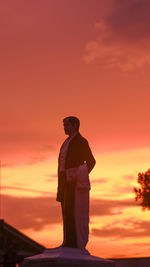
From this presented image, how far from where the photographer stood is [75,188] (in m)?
15.7

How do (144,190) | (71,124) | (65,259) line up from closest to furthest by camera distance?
(65,259), (71,124), (144,190)

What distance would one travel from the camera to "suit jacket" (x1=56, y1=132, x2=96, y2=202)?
52.1ft

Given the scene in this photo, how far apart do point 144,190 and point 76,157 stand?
26450mm

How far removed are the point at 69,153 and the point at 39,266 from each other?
3.01 metres

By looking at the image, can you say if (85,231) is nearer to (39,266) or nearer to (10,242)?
(39,266)

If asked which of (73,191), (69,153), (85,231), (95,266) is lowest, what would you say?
(95,266)

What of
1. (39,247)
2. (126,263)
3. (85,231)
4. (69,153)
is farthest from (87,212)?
(39,247)

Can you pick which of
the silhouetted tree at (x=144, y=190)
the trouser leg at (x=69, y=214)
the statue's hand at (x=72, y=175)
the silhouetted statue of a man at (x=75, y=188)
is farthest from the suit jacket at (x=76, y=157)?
the silhouetted tree at (x=144, y=190)

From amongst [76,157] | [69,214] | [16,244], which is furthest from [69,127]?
[16,244]

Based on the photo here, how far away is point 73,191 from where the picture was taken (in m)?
15.7

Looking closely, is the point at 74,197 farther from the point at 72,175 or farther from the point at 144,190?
the point at 144,190

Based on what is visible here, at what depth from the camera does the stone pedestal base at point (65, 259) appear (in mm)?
14469

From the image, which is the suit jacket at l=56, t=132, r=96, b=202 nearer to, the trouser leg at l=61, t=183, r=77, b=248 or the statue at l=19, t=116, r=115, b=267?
the statue at l=19, t=116, r=115, b=267

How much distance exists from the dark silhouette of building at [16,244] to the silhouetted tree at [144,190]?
13.1 metres
